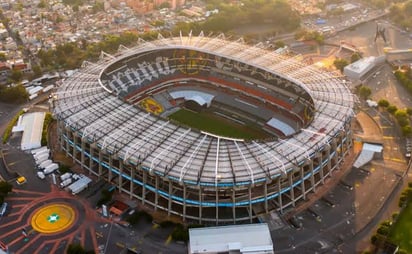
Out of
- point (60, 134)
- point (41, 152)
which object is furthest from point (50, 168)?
point (60, 134)

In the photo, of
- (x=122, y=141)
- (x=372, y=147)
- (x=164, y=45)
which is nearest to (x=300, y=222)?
(x=372, y=147)

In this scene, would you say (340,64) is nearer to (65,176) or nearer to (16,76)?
(65,176)

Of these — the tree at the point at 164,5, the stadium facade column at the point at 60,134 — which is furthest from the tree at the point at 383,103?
the tree at the point at 164,5

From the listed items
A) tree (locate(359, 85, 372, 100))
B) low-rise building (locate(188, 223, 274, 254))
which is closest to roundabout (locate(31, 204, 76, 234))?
low-rise building (locate(188, 223, 274, 254))

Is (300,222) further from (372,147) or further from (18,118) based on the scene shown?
(18,118)

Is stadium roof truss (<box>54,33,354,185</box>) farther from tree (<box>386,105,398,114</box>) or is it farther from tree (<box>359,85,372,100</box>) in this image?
tree (<box>386,105,398,114</box>)

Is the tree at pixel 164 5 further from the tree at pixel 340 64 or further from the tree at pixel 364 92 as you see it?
the tree at pixel 364 92

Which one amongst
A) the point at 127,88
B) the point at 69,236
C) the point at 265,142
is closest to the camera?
the point at 69,236
